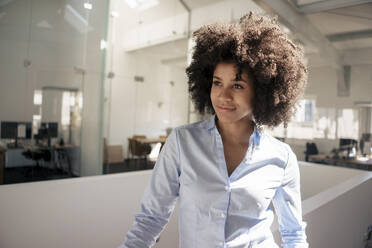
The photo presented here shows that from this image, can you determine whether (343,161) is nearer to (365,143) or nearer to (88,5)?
(365,143)

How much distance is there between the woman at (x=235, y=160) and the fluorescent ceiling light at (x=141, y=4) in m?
4.47

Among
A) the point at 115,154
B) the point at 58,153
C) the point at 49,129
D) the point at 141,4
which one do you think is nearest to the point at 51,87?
the point at 49,129

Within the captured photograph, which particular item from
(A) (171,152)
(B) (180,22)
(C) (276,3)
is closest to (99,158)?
(B) (180,22)

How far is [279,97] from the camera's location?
1.23 metres

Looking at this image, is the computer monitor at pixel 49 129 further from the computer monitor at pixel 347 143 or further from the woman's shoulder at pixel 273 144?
the computer monitor at pixel 347 143

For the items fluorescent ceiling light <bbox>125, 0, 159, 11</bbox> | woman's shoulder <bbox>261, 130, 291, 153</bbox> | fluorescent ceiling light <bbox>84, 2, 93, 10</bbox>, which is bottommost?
woman's shoulder <bbox>261, 130, 291, 153</bbox>

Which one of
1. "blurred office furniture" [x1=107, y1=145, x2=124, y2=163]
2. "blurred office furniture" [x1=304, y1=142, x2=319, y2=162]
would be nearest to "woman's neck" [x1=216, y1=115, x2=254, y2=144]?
"blurred office furniture" [x1=107, y1=145, x2=124, y2=163]

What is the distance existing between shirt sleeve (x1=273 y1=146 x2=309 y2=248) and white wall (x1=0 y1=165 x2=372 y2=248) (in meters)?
1.01

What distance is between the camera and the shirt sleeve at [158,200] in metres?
0.90

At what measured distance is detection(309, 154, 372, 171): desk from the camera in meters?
5.15

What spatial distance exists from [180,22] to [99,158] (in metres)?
3.33

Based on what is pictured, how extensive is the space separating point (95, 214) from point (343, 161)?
4763mm

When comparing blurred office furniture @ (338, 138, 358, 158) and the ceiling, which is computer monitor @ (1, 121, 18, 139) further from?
blurred office furniture @ (338, 138, 358, 158)

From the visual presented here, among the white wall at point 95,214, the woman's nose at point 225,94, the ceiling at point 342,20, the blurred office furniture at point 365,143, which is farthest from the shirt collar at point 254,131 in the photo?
the ceiling at point 342,20
